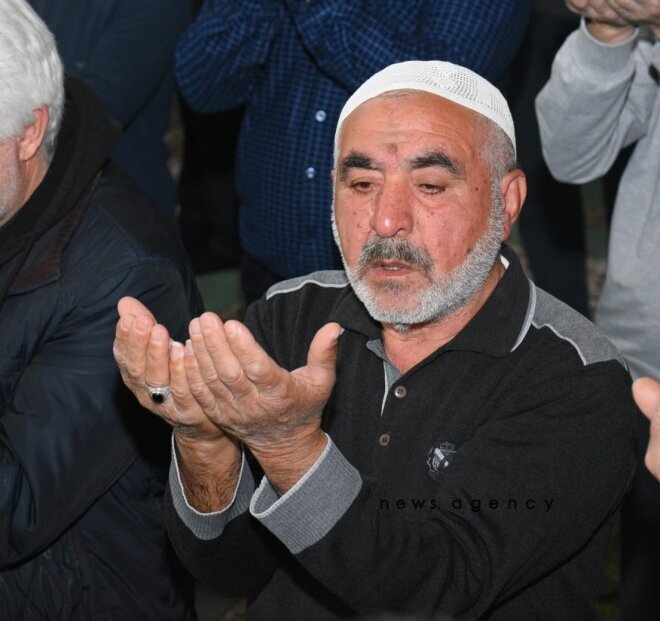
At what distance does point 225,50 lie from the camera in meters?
3.53

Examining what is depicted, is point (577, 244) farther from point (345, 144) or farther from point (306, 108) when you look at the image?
point (345, 144)

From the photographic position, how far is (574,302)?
195 inches

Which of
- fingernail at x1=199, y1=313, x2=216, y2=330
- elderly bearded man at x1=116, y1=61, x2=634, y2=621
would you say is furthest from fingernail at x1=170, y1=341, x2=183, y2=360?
fingernail at x1=199, y1=313, x2=216, y2=330

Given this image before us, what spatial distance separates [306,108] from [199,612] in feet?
5.34

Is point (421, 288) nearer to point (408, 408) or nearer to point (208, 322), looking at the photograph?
point (408, 408)

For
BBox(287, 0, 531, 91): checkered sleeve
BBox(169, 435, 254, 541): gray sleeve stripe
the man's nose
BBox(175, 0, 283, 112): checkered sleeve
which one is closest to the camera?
BBox(169, 435, 254, 541): gray sleeve stripe

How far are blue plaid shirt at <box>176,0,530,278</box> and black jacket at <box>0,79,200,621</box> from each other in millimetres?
823

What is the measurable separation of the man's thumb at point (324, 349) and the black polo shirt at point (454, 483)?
0.51 feet

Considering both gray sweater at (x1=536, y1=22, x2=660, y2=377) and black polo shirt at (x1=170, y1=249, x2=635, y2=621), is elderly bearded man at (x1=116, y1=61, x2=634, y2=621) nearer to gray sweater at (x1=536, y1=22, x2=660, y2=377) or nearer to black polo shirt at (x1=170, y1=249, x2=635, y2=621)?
black polo shirt at (x1=170, y1=249, x2=635, y2=621)

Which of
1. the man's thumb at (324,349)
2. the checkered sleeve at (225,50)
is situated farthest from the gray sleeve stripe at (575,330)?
the checkered sleeve at (225,50)

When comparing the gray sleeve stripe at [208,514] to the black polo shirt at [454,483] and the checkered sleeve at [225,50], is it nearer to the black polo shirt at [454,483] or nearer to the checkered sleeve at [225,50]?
the black polo shirt at [454,483]

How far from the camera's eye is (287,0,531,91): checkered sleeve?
10.7 feet

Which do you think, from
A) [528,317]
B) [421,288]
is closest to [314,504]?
[421,288]

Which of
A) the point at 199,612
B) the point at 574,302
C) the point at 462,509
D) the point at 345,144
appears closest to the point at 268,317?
the point at 345,144
